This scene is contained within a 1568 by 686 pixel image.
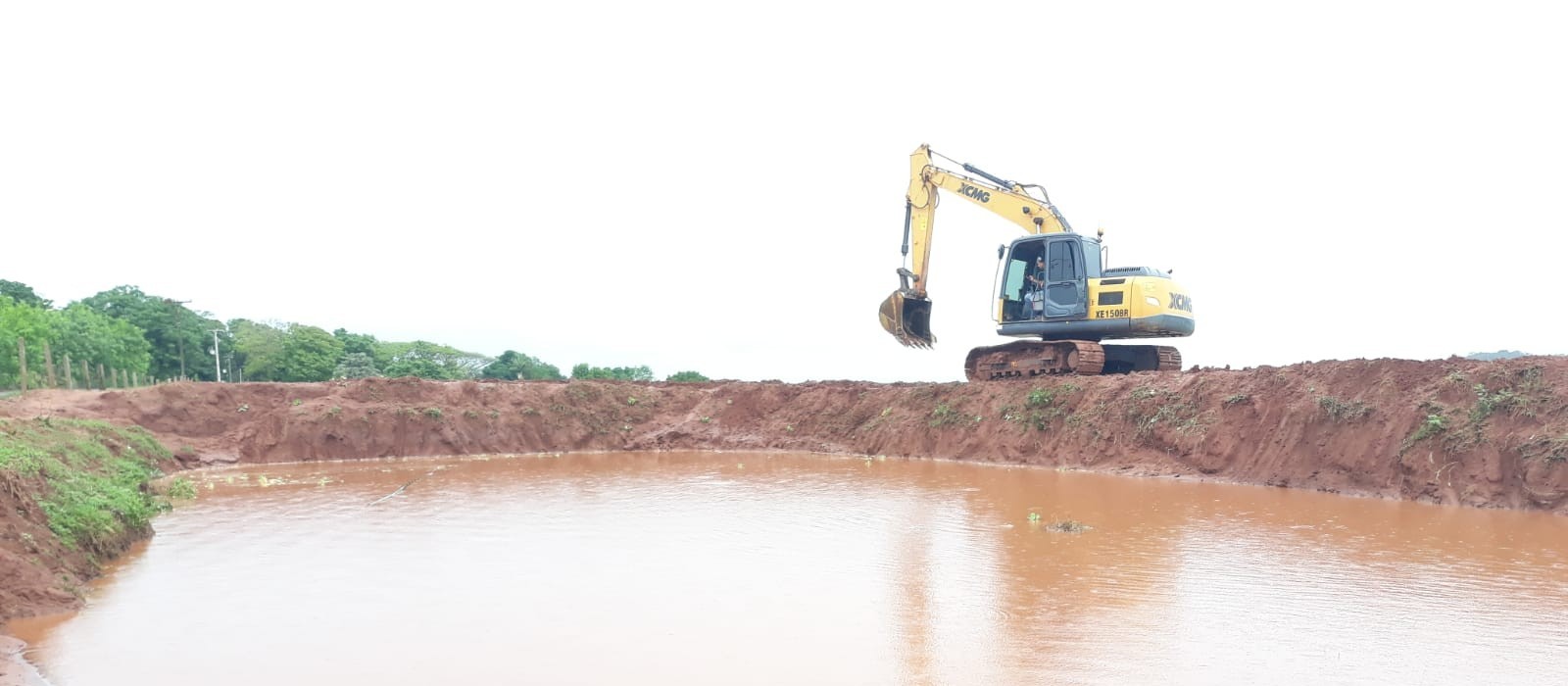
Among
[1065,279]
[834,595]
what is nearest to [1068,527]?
[834,595]

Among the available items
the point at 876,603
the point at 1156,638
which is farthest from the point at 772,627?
the point at 1156,638

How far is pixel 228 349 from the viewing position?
56.5 m

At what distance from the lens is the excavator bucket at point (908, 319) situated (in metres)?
22.4

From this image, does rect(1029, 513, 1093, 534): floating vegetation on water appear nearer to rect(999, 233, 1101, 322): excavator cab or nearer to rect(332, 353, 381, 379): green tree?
rect(999, 233, 1101, 322): excavator cab

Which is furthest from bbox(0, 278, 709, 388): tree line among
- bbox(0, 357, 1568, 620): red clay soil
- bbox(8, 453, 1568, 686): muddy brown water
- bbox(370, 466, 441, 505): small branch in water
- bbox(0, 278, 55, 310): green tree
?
bbox(8, 453, 1568, 686): muddy brown water

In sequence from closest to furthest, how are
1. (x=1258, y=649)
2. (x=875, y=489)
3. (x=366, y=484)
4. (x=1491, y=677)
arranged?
(x=1491, y=677)
(x=1258, y=649)
(x=875, y=489)
(x=366, y=484)

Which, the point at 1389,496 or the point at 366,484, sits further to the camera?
the point at 366,484

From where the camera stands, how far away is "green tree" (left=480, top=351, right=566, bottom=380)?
158 feet

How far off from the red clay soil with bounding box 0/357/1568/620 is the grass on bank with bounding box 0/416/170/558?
0.76m

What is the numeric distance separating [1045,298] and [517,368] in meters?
35.7

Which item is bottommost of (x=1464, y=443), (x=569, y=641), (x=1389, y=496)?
(x=569, y=641)

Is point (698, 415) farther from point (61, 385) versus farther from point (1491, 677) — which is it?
point (61, 385)

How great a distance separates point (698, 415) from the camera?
84.9ft

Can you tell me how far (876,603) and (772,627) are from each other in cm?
111
